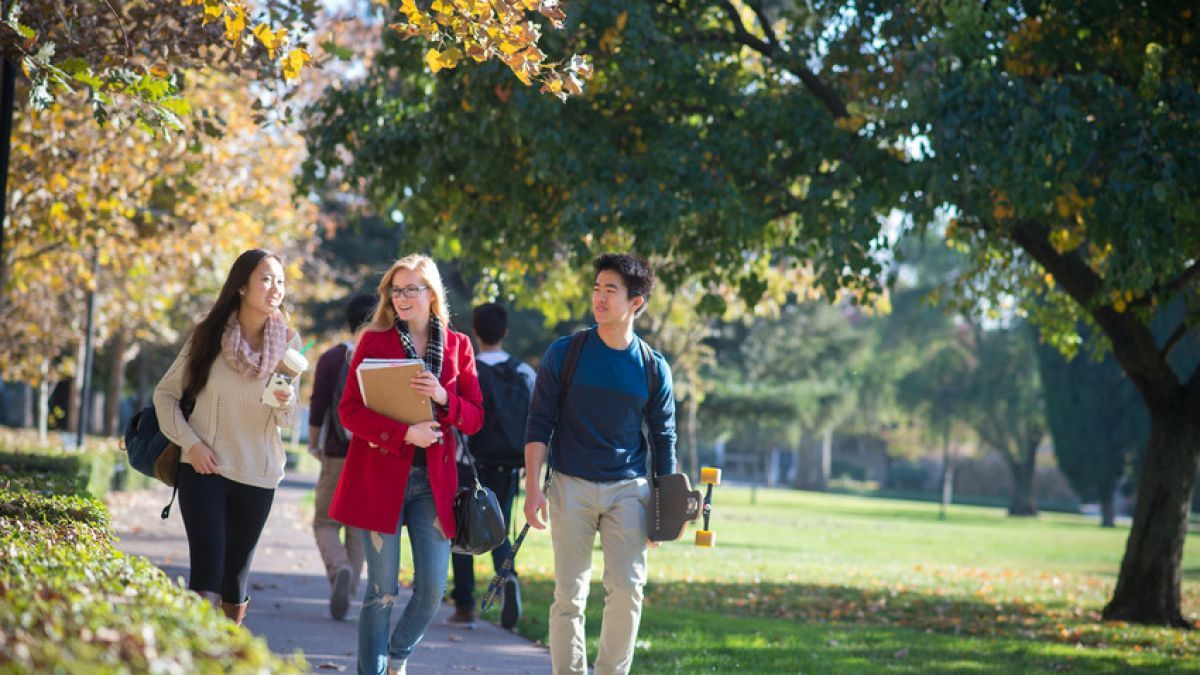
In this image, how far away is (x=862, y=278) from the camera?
11.4 meters

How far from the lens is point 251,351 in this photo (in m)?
5.69

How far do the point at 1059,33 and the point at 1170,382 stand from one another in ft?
11.7

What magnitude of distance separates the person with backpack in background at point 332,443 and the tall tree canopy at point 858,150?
9.17ft

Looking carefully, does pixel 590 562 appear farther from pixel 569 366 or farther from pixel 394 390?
pixel 394 390

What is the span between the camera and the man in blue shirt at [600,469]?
554 centimetres

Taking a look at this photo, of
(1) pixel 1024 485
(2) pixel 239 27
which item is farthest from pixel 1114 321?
(1) pixel 1024 485

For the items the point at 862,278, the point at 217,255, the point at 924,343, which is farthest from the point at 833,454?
the point at 862,278

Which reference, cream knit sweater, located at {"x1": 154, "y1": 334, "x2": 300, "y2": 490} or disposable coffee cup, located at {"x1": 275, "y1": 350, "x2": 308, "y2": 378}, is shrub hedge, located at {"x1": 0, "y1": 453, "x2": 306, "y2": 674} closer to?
cream knit sweater, located at {"x1": 154, "y1": 334, "x2": 300, "y2": 490}

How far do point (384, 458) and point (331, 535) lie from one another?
3.37 metres

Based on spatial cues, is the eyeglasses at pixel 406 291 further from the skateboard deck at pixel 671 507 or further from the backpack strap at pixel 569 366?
the skateboard deck at pixel 671 507

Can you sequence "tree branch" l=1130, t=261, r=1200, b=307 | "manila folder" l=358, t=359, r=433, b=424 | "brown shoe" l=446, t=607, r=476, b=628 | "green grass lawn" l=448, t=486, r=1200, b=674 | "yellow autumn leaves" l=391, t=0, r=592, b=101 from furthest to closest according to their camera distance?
"tree branch" l=1130, t=261, r=1200, b=307 < "brown shoe" l=446, t=607, r=476, b=628 < "green grass lawn" l=448, t=486, r=1200, b=674 < "yellow autumn leaves" l=391, t=0, r=592, b=101 < "manila folder" l=358, t=359, r=433, b=424

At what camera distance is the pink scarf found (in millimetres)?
5633

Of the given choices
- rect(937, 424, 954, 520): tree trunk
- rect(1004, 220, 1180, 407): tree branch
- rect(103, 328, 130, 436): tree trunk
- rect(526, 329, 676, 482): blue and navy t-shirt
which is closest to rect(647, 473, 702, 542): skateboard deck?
rect(526, 329, 676, 482): blue and navy t-shirt

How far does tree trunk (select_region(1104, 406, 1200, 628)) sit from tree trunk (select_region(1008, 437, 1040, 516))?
36309 mm
